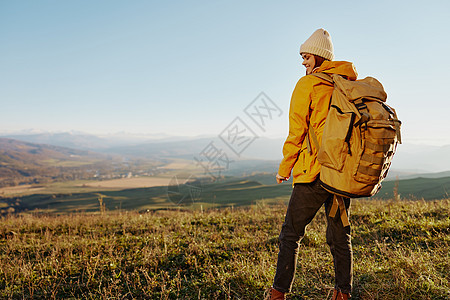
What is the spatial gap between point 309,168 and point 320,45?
3.77 ft

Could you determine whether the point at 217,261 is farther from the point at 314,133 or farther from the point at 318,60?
the point at 318,60

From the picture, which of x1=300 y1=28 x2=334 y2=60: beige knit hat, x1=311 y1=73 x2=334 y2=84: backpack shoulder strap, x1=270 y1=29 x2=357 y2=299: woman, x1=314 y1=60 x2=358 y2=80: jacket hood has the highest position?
x1=300 y1=28 x2=334 y2=60: beige knit hat

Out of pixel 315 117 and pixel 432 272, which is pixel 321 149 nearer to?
pixel 315 117

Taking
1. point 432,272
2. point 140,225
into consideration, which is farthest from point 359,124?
point 140,225

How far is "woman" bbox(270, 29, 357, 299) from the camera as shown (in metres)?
2.11

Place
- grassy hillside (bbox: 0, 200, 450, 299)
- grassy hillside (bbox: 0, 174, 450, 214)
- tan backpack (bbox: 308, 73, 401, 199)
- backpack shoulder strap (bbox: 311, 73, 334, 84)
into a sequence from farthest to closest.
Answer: grassy hillside (bbox: 0, 174, 450, 214)
grassy hillside (bbox: 0, 200, 450, 299)
backpack shoulder strap (bbox: 311, 73, 334, 84)
tan backpack (bbox: 308, 73, 401, 199)

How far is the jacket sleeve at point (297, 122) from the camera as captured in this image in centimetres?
209

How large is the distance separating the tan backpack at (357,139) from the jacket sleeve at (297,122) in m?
0.19

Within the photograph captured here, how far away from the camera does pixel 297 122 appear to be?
213 cm

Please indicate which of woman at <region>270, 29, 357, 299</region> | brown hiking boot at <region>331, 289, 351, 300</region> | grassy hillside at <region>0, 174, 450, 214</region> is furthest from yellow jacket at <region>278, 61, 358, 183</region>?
grassy hillside at <region>0, 174, 450, 214</region>

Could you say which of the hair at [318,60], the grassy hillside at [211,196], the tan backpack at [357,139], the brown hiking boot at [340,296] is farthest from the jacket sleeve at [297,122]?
the grassy hillside at [211,196]

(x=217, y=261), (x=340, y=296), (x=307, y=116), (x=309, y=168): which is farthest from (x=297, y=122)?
(x=217, y=261)

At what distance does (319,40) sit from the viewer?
224 cm

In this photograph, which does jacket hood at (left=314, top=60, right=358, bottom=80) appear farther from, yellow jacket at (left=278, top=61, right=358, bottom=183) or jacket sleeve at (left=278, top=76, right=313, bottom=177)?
jacket sleeve at (left=278, top=76, right=313, bottom=177)
